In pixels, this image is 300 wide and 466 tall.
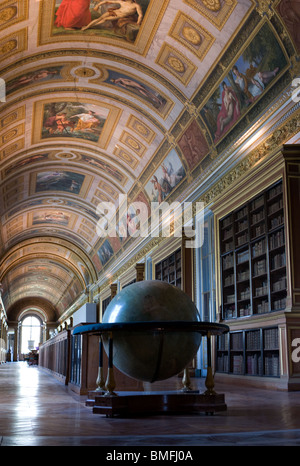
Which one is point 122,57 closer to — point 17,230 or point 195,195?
point 195,195

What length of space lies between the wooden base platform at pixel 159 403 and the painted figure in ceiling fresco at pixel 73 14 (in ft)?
33.6

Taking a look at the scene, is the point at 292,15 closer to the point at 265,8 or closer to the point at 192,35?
the point at 265,8

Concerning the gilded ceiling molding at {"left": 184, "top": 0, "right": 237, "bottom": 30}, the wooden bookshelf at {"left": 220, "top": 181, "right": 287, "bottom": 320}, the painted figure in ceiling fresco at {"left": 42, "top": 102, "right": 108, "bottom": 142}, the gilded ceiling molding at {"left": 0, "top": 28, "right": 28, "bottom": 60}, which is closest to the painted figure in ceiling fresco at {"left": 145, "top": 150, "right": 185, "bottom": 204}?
the painted figure in ceiling fresco at {"left": 42, "top": 102, "right": 108, "bottom": 142}

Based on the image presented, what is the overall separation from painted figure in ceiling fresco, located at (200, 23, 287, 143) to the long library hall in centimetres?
4

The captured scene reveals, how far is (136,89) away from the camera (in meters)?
16.7

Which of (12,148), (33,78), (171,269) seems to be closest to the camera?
(33,78)

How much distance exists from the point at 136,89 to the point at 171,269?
643 centimetres

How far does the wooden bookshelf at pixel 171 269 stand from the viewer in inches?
700

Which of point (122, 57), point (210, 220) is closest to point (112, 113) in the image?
point (122, 57)

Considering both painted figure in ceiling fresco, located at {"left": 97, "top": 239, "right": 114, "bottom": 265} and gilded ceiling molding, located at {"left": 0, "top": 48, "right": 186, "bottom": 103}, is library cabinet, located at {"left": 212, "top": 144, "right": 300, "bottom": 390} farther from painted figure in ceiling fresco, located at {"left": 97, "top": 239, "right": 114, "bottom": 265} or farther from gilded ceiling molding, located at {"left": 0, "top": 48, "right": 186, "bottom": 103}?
painted figure in ceiling fresco, located at {"left": 97, "top": 239, "right": 114, "bottom": 265}

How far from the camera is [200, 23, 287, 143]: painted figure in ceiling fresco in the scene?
11086 mm

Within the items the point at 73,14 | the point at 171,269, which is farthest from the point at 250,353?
the point at 73,14

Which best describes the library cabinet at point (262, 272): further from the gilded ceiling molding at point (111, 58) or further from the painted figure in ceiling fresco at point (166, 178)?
the painted figure in ceiling fresco at point (166, 178)

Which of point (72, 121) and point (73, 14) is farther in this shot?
point (72, 121)
